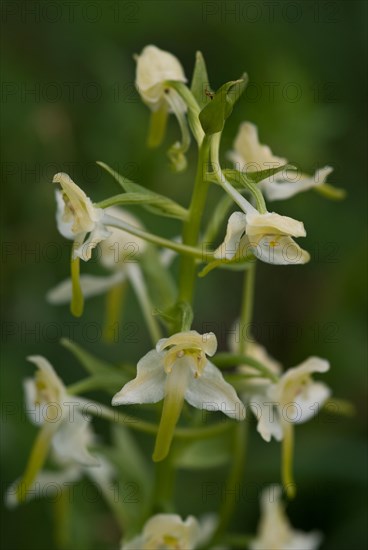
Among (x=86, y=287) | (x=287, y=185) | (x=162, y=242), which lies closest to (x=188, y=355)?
(x=162, y=242)

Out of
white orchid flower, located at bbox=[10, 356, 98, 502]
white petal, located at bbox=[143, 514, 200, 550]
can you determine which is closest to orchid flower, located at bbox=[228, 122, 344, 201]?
white orchid flower, located at bbox=[10, 356, 98, 502]

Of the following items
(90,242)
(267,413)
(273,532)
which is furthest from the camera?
(273,532)

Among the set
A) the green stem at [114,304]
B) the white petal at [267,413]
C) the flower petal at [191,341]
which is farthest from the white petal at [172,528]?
the green stem at [114,304]

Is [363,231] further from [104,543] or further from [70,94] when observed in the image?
[104,543]

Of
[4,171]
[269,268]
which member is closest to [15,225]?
[4,171]

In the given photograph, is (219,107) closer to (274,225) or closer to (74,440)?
(274,225)

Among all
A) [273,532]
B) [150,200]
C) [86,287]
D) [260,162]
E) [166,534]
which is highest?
[260,162]
